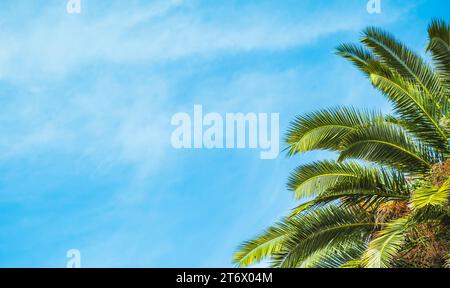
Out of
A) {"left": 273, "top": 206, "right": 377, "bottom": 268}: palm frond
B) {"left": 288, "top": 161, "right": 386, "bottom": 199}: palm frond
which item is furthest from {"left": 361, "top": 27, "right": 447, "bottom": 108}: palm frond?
{"left": 273, "top": 206, "right": 377, "bottom": 268}: palm frond

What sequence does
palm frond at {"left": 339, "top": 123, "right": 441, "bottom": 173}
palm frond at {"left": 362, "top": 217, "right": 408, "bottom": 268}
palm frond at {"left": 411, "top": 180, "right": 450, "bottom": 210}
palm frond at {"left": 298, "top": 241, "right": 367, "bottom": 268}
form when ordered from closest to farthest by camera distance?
palm frond at {"left": 411, "top": 180, "right": 450, "bottom": 210}, palm frond at {"left": 362, "top": 217, "right": 408, "bottom": 268}, palm frond at {"left": 339, "top": 123, "right": 441, "bottom": 173}, palm frond at {"left": 298, "top": 241, "right": 367, "bottom": 268}

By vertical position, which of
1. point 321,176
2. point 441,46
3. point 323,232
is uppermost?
point 441,46

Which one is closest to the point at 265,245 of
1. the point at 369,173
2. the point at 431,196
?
the point at 369,173

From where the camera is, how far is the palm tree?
604 inches

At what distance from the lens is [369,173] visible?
15938 mm

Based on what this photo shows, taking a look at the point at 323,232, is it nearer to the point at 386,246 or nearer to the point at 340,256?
the point at 340,256

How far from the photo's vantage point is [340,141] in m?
16.1

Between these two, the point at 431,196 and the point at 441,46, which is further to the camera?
the point at 441,46

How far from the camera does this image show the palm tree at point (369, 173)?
50.4ft

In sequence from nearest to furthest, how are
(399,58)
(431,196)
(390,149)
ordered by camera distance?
(431,196) < (390,149) < (399,58)

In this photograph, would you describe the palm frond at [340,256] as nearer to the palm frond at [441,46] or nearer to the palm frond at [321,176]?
the palm frond at [321,176]

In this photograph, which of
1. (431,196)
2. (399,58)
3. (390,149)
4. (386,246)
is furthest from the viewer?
(399,58)

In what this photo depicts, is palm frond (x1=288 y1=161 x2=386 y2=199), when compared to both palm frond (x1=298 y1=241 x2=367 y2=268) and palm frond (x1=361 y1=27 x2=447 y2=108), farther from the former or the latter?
palm frond (x1=361 y1=27 x2=447 y2=108)
